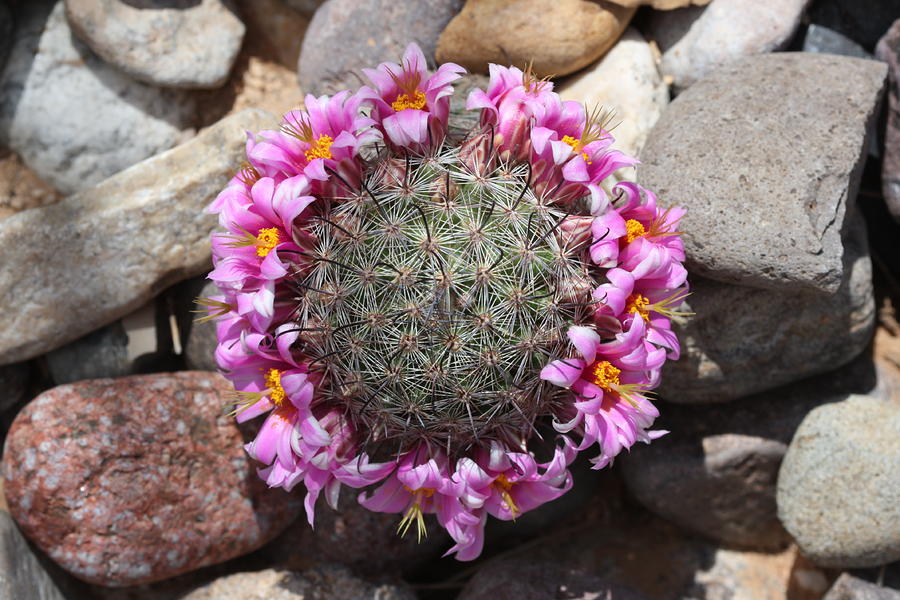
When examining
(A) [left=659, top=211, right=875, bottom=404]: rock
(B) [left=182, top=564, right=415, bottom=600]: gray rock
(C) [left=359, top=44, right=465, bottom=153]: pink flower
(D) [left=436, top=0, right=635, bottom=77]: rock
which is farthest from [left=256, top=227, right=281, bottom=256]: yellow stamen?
(A) [left=659, top=211, right=875, bottom=404]: rock

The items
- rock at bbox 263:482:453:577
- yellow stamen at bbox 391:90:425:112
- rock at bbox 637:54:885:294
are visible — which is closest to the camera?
yellow stamen at bbox 391:90:425:112

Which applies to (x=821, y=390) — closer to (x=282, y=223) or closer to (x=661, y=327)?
(x=661, y=327)

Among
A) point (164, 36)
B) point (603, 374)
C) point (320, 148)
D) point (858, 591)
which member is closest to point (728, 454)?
point (858, 591)

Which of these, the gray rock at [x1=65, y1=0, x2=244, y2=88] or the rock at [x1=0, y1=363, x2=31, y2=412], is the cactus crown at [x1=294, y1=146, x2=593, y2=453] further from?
the rock at [x1=0, y1=363, x2=31, y2=412]

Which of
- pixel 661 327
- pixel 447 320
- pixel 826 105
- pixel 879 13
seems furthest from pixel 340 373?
pixel 879 13

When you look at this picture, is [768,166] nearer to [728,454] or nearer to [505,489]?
[728,454]

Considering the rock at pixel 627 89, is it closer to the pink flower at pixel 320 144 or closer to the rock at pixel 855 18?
the rock at pixel 855 18

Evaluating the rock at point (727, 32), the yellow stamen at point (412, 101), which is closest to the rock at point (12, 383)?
the yellow stamen at point (412, 101)
